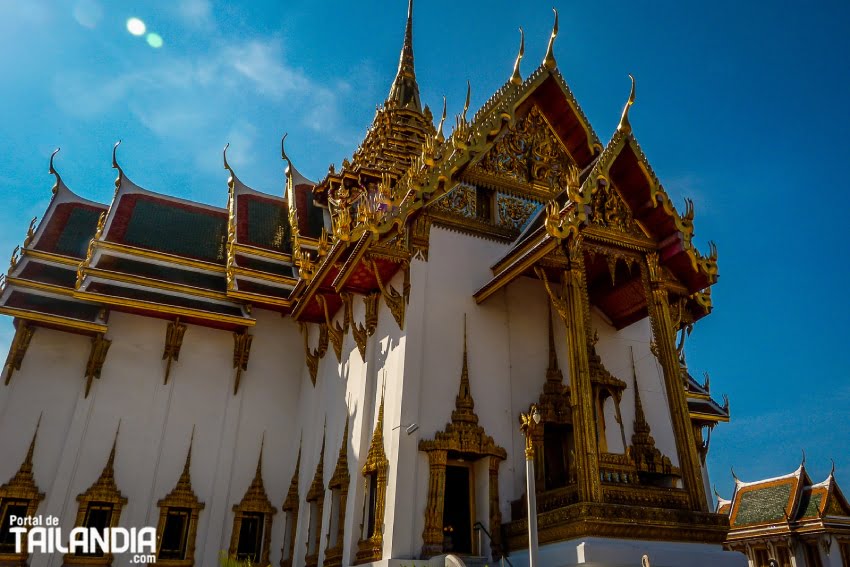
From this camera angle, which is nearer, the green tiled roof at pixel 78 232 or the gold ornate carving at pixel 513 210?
the gold ornate carving at pixel 513 210

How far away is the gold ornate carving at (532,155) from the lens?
9172 millimetres

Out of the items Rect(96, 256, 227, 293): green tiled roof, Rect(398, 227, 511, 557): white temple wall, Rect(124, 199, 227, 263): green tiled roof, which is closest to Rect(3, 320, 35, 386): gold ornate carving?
Rect(96, 256, 227, 293): green tiled roof

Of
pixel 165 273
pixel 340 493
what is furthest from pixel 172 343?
pixel 340 493

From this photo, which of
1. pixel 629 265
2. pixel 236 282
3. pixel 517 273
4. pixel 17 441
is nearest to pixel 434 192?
pixel 517 273

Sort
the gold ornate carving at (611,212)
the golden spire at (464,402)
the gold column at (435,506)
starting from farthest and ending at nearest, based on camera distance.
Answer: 1. the gold ornate carving at (611,212)
2. the golden spire at (464,402)
3. the gold column at (435,506)

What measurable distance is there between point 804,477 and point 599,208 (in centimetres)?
1340

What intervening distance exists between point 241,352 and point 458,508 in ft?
17.8

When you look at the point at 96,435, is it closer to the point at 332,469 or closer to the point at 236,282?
the point at 236,282

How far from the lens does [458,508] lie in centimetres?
712

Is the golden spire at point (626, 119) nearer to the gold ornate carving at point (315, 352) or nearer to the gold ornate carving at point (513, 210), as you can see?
the gold ornate carving at point (513, 210)

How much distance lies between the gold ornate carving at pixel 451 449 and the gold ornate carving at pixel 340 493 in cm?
140

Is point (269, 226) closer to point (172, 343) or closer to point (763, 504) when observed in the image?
point (172, 343)

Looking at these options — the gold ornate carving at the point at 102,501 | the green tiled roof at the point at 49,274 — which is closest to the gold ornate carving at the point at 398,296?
the gold ornate carving at the point at 102,501

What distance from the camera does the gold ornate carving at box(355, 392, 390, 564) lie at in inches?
261
